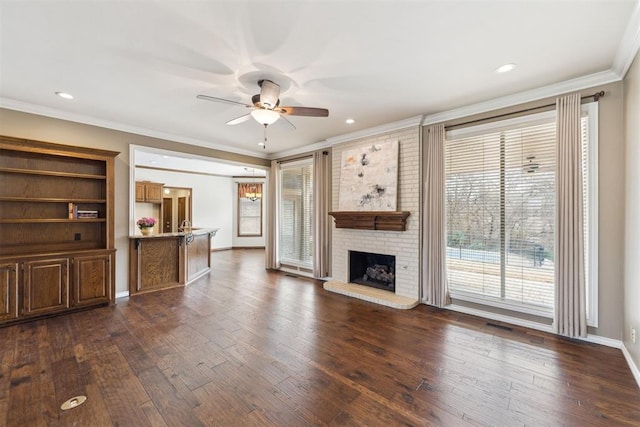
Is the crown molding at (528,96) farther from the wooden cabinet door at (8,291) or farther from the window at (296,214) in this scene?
the wooden cabinet door at (8,291)

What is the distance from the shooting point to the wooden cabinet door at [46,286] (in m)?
3.47

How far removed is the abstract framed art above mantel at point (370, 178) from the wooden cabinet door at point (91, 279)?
12.5ft

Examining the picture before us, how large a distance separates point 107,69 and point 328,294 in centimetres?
414

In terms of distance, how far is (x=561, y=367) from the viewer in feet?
8.17

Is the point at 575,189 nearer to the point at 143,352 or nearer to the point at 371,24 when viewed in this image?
the point at 371,24

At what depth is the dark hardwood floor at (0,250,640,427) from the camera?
1.91m

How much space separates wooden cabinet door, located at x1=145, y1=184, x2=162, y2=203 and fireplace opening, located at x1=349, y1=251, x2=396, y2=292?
6.70 meters

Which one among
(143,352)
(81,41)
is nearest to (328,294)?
(143,352)

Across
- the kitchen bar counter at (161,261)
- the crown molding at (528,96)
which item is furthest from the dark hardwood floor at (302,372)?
the crown molding at (528,96)

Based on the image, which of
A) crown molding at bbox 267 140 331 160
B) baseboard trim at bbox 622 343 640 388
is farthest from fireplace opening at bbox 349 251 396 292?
baseboard trim at bbox 622 343 640 388

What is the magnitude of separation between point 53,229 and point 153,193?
468cm

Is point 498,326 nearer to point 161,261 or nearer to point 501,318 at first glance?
point 501,318

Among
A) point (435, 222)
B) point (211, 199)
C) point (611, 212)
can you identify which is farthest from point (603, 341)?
point (211, 199)

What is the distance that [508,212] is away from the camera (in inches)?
138
